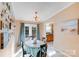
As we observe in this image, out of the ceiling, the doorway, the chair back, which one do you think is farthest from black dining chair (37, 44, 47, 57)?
the ceiling

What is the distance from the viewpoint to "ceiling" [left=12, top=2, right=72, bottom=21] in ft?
5.33

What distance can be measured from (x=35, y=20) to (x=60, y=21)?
0.40m

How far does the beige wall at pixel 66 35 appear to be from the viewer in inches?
64.4

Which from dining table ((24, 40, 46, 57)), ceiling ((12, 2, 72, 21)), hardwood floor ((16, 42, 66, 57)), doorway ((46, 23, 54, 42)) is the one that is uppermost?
ceiling ((12, 2, 72, 21))

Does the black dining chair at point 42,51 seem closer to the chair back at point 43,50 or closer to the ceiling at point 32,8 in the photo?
the chair back at point 43,50

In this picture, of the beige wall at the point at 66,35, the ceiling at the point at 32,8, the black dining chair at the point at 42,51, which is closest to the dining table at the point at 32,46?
the black dining chair at the point at 42,51

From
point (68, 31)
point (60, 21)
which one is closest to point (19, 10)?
point (60, 21)

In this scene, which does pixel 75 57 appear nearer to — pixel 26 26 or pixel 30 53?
pixel 30 53

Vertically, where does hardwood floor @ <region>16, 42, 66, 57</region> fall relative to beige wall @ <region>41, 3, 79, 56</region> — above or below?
below

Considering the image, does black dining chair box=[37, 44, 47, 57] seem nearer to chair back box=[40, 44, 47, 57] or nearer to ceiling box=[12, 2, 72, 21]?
chair back box=[40, 44, 47, 57]

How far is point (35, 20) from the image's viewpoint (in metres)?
1.69

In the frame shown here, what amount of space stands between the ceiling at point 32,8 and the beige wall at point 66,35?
11cm

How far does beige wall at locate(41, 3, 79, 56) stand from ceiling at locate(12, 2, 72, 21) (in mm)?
109

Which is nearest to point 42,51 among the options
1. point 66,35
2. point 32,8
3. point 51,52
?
point 51,52
